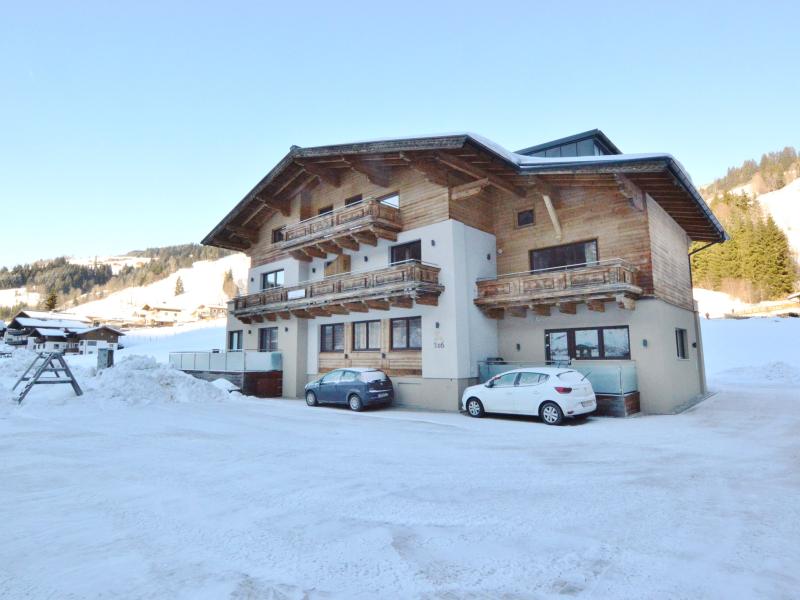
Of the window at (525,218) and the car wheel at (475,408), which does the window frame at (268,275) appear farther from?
the car wheel at (475,408)

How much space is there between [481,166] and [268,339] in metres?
16.1

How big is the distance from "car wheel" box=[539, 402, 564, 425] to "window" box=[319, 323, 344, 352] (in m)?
11.5

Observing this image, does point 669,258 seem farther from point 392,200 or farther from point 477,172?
point 392,200

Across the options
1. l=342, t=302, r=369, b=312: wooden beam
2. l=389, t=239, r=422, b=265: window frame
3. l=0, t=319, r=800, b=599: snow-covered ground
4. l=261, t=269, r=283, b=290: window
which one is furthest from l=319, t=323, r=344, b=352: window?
l=0, t=319, r=800, b=599: snow-covered ground

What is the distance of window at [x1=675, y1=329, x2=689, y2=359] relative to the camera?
18881 millimetres

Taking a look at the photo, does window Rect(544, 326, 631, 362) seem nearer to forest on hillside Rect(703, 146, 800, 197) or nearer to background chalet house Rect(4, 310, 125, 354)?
background chalet house Rect(4, 310, 125, 354)

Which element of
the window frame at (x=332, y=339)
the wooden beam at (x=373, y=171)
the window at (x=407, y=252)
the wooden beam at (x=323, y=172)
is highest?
the wooden beam at (x=323, y=172)

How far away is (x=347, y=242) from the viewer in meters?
21.6

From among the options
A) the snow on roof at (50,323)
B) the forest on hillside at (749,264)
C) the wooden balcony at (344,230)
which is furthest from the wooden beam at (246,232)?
the forest on hillside at (749,264)

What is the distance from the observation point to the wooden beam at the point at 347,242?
69.8ft

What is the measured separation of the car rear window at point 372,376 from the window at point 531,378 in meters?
5.93

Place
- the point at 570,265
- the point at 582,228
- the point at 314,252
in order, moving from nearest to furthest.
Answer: the point at 570,265 → the point at 582,228 → the point at 314,252

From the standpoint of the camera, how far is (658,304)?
1614 cm

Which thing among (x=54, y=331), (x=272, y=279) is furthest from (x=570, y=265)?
(x=54, y=331)
